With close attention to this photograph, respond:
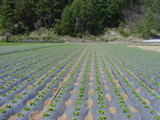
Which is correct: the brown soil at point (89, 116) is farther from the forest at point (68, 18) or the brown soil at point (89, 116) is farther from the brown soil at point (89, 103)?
the forest at point (68, 18)

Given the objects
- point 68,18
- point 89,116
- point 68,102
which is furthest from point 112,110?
point 68,18

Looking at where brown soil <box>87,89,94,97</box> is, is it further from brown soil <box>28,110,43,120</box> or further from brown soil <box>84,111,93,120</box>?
brown soil <box>28,110,43,120</box>

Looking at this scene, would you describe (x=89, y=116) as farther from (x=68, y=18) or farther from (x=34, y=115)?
(x=68, y=18)

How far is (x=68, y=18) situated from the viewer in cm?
5353

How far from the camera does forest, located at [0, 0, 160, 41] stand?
5362cm

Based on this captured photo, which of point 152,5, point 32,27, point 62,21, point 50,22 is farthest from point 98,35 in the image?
point 152,5

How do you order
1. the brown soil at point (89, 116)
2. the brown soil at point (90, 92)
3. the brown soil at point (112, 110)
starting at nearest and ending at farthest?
the brown soil at point (89, 116)
the brown soil at point (112, 110)
the brown soil at point (90, 92)

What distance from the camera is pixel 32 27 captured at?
58125mm

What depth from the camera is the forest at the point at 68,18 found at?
5362 cm

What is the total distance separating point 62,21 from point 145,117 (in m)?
53.2

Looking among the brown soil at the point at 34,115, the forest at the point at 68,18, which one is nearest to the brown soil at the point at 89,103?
the brown soil at the point at 34,115

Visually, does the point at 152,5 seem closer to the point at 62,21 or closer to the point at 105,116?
the point at 62,21

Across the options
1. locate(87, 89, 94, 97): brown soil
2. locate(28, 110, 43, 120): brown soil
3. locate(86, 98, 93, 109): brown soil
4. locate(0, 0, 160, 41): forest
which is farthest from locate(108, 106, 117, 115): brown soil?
locate(0, 0, 160, 41): forest

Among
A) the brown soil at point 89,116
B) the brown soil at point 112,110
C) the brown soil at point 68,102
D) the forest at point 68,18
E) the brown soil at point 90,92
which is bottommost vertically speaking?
the brown soil at point 89,116
